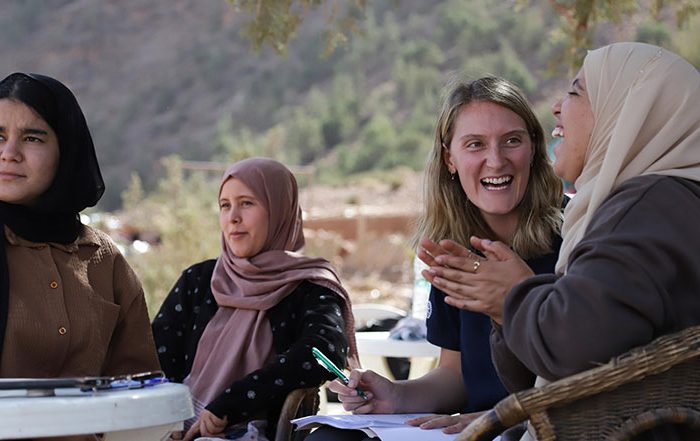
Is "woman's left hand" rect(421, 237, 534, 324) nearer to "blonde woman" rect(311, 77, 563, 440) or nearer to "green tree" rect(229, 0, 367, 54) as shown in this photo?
"blonde woman" rect(311, 77, 563, 440)

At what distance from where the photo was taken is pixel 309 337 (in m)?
3.50

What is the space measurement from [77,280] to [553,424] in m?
1.41

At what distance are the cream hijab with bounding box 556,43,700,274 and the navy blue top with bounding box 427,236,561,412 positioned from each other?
69 centimetres

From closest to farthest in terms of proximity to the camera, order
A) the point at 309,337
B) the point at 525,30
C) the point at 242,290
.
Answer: the point at 309,337 → the point at 242,290 → the point at 525,30

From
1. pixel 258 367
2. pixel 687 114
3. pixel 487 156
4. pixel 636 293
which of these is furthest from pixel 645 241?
pixel 258 367

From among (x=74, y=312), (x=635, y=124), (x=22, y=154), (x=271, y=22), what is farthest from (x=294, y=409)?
(x=271, y=22)

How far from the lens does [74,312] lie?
2.77 m

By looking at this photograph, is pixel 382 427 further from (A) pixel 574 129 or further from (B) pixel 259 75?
(B) pixel 259 75

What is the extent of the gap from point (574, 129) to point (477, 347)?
36.4 inches

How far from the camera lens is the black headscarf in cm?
282

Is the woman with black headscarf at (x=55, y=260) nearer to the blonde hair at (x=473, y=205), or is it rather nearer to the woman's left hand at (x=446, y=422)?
the woman's left hand at (x=446, y=422)

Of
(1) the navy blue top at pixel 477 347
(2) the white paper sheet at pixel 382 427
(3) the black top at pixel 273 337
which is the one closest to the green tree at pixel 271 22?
(3) the black top at pixel 273 337

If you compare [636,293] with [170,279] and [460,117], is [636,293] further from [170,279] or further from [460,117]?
[170,279]

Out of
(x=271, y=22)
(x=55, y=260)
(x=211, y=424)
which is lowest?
(x=211, y=424)
